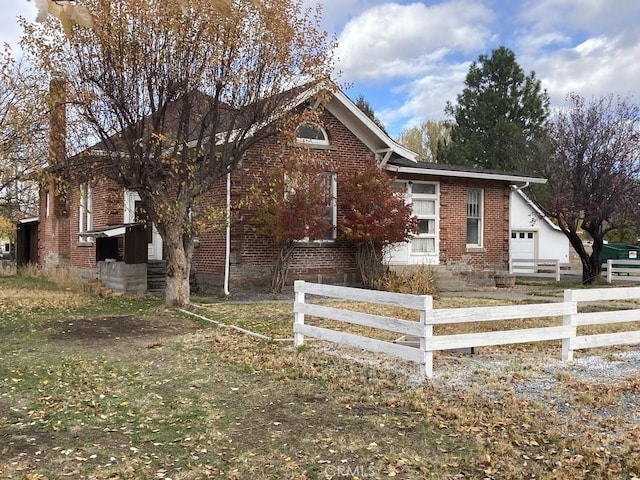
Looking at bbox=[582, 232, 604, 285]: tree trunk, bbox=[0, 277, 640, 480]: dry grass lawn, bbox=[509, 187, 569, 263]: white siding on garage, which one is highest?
bbox=[509, 187, 569, 263]: white siding on garage

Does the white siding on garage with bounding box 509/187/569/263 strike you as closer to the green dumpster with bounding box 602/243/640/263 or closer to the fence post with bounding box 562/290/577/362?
the green dumpster with bounding box 602/243/640/263

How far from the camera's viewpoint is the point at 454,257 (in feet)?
66.3

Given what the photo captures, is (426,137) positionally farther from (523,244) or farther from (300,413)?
(300,413)

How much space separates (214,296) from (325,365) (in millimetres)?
8757

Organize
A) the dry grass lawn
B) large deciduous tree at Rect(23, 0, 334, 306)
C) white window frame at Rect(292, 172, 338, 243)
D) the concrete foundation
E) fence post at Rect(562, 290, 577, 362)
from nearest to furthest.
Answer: the dry grass lawn
fence post at Rect(562, 290, 577, 362)
large deciduous tree at Rect(23, 0, 334, 306)
the concrete foundation
white window frame at Rect(292, 172, 338, 243)

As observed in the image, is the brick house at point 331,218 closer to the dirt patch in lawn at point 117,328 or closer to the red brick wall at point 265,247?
the red brick wall at point 265,247

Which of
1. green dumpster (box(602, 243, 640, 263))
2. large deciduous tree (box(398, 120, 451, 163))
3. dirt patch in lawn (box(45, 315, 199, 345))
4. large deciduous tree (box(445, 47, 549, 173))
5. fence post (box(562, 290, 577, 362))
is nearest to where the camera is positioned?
fence post (box(562, 290, 577, 362))

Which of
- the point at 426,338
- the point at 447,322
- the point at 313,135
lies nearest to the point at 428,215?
the point at 313,135

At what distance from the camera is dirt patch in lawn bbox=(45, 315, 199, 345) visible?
973 cm

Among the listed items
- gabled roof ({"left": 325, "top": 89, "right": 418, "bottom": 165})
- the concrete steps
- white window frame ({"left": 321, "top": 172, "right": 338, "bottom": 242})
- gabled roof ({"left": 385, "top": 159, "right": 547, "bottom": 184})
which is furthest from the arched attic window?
the concrete steps

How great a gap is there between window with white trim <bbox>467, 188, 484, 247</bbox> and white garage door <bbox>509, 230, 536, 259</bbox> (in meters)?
11.8

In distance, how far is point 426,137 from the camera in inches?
2034

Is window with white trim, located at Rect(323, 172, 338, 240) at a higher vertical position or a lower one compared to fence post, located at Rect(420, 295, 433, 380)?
higher

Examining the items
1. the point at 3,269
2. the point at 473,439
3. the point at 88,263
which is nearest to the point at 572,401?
the point at 473,439
